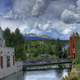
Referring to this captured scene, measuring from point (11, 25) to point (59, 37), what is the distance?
1.35m

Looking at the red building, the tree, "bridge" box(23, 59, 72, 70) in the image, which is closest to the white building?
the tree

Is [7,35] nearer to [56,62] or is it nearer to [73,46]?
[56,62]

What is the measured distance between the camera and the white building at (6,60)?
9.04 metres

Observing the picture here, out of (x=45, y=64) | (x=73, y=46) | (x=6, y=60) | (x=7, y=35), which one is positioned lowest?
(x=45, y=64)

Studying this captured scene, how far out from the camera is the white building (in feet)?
29.7

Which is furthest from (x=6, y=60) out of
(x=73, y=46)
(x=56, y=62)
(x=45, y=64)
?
(x=73, y=46)

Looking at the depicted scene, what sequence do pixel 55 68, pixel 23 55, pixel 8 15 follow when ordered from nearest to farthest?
1. pixel 8 15
2. pixel 23 55
3. pixel 55 68

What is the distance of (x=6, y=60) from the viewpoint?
9234 mm

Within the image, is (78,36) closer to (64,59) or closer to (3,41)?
(64,59)

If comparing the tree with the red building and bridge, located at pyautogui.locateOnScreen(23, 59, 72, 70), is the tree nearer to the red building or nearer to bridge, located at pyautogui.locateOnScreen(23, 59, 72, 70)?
bridge, located at pyautogui.locateOnScreen(23, 59, 72, 70)

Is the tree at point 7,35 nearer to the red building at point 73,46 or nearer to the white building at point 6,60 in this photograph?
the white building at point 6,60

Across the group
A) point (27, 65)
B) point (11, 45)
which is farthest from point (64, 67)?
point (11, 45)

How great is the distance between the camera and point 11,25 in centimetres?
898

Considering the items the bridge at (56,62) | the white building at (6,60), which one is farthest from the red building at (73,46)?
the white building at (6,60)
